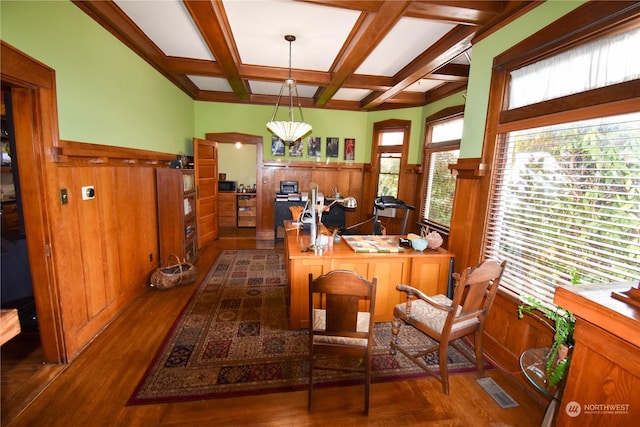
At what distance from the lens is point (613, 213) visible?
1552 millimetres

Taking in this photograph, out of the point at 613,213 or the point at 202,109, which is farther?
the point at 202,109

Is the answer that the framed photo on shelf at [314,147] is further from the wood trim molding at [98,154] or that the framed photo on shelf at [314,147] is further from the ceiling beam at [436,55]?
the wood trim molding at [98,154]

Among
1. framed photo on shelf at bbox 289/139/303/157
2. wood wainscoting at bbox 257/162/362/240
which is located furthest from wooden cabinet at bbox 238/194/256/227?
framed photo on shelf at bbox 289/139/303/157

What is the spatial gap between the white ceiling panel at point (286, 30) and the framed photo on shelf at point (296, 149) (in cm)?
227

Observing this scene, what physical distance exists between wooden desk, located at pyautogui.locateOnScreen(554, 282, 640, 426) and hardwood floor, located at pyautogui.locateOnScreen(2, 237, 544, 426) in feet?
3.52

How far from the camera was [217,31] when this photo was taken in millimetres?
2592

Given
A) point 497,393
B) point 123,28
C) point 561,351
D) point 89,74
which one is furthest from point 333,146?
point 561,351

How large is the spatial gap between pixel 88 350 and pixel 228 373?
4.19 ft

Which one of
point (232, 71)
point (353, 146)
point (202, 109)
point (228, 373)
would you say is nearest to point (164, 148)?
point (232, 71)

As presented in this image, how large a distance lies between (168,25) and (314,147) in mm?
3591

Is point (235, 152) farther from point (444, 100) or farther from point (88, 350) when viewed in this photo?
point (88, 350)

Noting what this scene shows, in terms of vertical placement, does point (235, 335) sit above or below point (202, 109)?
below

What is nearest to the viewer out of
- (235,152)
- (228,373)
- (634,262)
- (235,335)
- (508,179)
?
(634,262)

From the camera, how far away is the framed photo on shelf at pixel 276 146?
5.87 meters
